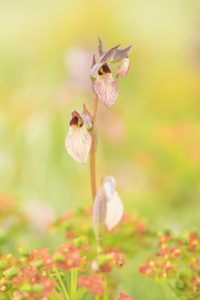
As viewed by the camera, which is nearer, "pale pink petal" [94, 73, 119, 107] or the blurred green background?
"pale pink petal" [94, 73, 119, 107]

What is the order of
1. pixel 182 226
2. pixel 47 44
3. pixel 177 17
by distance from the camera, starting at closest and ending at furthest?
pixel 182 226
pixel 47 44
pixel 177 17


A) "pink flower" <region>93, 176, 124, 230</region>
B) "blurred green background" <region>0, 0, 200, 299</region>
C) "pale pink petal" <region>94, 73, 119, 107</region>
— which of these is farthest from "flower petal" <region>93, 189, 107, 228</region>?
"blurred green background" <region>0, 0, 200, 299</region>

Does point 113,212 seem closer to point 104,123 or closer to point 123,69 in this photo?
point 123,69

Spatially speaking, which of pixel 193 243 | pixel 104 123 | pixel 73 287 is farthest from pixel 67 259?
pixel 104 123

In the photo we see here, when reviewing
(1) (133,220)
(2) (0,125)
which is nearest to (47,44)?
(2) (0,125)

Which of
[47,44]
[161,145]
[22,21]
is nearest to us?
[161,145]

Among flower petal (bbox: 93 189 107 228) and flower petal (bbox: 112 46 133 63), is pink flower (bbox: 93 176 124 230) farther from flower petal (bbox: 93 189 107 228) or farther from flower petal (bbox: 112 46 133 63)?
flower petal (bbox: 112 46 133 63)

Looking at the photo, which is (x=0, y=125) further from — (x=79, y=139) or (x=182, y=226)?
(x=79, y=139)
